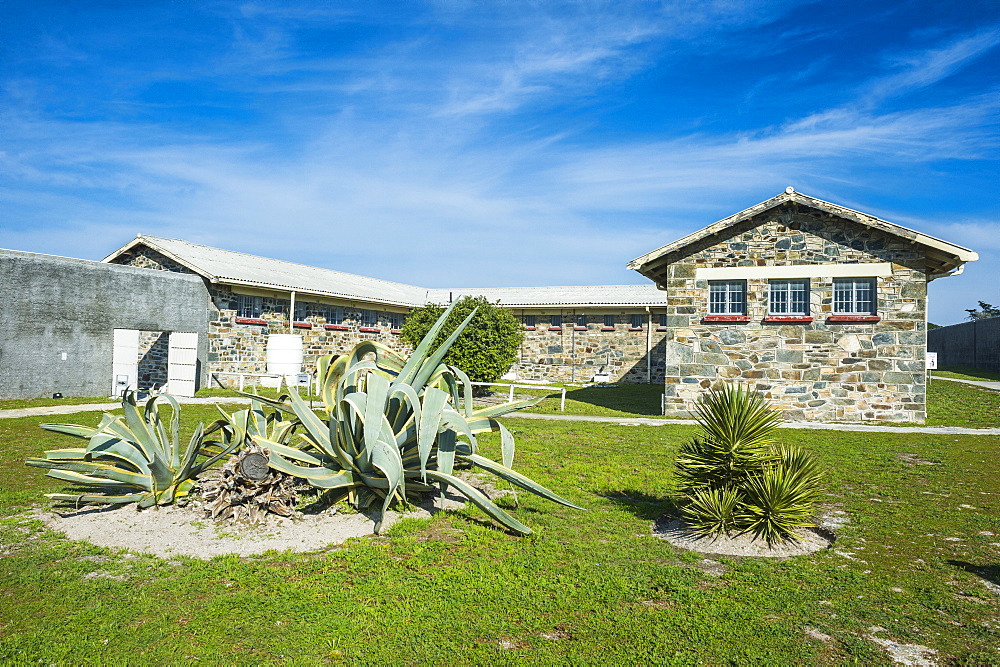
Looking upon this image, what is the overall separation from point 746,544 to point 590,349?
818 inches

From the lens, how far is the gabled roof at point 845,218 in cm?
1327

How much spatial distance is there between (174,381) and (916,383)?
59.8ft

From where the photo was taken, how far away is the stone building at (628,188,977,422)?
46.3ft

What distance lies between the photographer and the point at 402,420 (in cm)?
607

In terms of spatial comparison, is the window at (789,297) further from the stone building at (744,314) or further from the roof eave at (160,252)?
the roof eave at (160,252)

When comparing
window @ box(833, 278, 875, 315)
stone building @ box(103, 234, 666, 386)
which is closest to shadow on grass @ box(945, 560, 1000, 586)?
window @ box(833, 278, 875, 315)

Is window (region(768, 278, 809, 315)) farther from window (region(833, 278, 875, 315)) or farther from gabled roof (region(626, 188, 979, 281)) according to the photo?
gabled roof (region(626, 188, 979, 281))

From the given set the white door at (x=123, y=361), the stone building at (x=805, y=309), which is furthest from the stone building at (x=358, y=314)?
the stone building at (x=805, y=309)

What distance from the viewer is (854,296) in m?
14.5

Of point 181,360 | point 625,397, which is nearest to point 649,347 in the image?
point 625,397

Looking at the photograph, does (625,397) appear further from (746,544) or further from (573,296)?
(746,544)

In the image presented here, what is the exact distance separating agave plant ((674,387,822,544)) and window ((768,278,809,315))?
982 cm

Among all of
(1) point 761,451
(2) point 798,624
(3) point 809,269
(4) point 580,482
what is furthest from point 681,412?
(2) point 798,624

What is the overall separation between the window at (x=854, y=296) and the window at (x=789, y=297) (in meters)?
0.60
